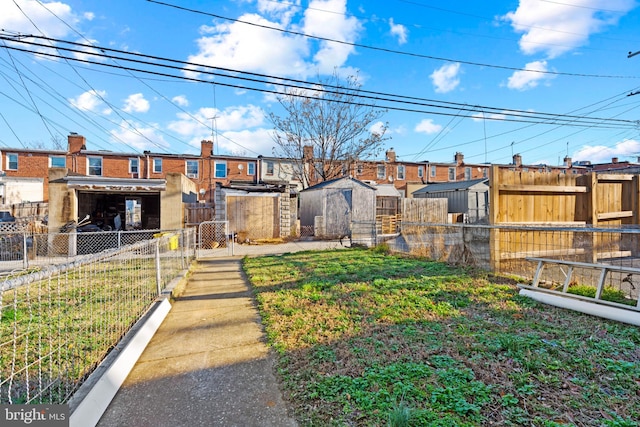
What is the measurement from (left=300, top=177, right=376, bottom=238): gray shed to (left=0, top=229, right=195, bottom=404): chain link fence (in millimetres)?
12901

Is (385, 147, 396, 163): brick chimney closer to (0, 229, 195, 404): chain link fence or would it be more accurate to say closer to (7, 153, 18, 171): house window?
(0, 229, 195, 404): chain link fence

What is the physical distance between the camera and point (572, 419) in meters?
2.11

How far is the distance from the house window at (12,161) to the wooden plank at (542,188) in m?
33.3

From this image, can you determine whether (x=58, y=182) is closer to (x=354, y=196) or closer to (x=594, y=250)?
(x=354, y=196)

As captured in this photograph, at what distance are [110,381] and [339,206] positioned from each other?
1650 centimetres

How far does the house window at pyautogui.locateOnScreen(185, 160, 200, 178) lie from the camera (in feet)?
88.3

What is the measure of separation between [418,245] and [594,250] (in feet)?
12.7

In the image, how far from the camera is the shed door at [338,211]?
18516 mm

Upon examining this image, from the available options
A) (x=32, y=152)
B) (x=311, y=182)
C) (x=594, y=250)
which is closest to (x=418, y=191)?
(x=311, y=182)

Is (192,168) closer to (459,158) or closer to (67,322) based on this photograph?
(67,322)

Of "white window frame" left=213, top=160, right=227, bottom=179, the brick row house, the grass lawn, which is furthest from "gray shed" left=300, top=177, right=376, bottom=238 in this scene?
the grass lawn

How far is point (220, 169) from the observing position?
90.7 feet

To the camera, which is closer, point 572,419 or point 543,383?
point 572,419

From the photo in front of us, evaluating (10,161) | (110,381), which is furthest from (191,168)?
(110,381)
